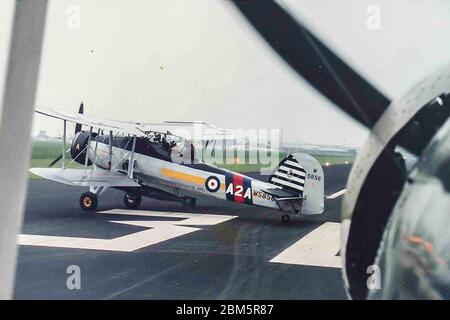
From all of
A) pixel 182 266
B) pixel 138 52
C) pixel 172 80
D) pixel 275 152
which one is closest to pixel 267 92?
pixel 275 152

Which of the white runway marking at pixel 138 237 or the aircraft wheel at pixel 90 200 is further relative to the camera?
the aircraft wheel at pixel 90 200

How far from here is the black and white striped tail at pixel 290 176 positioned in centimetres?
227

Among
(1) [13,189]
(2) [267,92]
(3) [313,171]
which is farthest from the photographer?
(3) [313,171]

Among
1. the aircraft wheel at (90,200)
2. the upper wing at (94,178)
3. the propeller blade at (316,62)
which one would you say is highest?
the propeller blade at (316,62)

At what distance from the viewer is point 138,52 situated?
2.10 m

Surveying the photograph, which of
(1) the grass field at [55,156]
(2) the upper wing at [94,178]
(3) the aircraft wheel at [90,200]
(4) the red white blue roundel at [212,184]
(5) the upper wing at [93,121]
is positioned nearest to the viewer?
(1) the grass field at [55,156]

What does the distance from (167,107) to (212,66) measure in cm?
27

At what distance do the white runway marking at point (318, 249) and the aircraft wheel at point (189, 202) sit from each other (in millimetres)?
747

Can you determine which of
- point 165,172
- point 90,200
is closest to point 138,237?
point 90,200

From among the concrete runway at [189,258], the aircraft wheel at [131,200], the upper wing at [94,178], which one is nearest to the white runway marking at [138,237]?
the concrete runway at [189,258]

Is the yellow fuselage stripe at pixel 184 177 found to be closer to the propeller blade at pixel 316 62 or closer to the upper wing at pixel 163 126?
the upper wing at pixel 163 126

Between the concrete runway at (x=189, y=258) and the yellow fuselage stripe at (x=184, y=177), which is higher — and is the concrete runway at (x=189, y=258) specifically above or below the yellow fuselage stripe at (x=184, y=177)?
below

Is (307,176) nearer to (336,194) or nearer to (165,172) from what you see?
(336,194)
